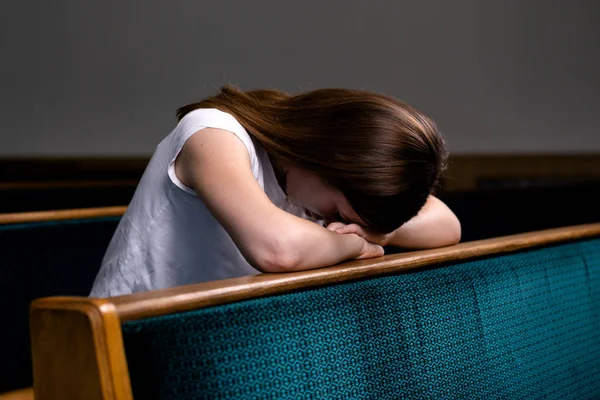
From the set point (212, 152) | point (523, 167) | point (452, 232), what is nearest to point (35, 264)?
point (212, 152)

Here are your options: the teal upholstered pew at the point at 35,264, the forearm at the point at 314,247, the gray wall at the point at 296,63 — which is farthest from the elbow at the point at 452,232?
the gray wall at the point at 296,63

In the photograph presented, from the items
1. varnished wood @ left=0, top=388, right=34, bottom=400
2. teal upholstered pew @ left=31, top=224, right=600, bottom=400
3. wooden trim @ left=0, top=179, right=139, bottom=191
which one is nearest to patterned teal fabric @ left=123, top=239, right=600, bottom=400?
teal upholstered pew @ left=31, top=224, right=600, bottom=400

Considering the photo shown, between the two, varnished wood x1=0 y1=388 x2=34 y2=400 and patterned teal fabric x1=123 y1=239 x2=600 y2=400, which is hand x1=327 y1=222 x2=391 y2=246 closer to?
patterned teal fabric x1=123 y1=239 x2=600 y2=400

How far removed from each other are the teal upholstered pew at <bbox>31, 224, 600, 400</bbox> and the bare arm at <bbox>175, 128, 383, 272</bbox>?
0.08m

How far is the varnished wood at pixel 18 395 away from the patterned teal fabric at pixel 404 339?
777mm

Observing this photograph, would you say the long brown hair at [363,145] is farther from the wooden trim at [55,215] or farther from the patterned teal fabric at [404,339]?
the wooden trim at [55,215]

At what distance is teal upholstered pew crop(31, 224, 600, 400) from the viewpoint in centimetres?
67

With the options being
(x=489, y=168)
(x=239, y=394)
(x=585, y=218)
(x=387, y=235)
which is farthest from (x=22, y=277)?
(x=489, y=168)

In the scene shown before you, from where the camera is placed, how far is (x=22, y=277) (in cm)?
160

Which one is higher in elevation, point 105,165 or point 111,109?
point 111,109

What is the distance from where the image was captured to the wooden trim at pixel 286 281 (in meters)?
0.68

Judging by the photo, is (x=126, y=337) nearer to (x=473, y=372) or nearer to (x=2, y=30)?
(x=473, y=372)

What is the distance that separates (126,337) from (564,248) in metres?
0.76

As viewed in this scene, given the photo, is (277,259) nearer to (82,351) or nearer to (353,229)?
(353,229)
